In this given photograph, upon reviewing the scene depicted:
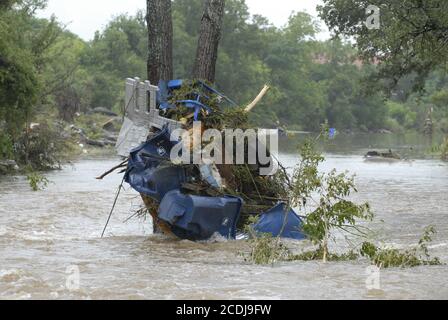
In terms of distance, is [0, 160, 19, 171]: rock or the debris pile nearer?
the debris pile

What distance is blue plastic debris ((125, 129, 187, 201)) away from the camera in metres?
12.1

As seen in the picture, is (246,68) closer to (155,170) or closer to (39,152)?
(39,152)

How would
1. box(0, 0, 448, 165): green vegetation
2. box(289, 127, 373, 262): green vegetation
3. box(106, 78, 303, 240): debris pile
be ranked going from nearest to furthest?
1. box(289, 127, 373, 262): green vegetation
2. box(106, 78, 303, 240): debris pile
3. box(0, 0, 448, 165): green vegetation

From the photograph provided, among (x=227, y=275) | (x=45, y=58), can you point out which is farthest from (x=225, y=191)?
(x=45, y=58)

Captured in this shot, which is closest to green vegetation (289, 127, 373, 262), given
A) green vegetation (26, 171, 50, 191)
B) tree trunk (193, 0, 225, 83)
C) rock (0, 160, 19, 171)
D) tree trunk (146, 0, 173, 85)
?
tree trunk (193, 0, 225, 83)

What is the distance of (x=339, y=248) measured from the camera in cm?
1259

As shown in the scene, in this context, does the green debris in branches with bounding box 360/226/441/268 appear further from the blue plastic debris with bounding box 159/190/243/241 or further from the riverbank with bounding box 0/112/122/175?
the riverbank with bounding box 0/112/122/175

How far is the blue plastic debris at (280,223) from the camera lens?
12422 mm

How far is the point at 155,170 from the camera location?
12.1 meters

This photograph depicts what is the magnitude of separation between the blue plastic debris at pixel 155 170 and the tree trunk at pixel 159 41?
2.19m

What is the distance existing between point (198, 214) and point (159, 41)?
3809mm

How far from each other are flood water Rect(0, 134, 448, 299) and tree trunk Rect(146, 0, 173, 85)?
2.82m

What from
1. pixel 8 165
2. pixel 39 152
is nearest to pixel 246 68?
pixel 39 152

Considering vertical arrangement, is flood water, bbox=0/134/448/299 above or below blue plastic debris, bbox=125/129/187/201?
below
